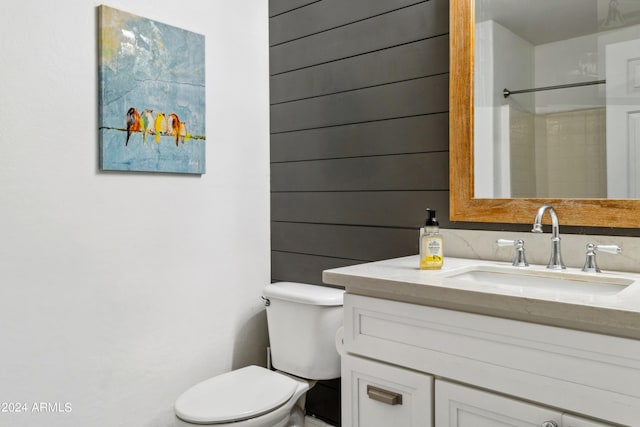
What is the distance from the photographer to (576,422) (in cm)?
98

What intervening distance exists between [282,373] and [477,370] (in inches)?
43.0

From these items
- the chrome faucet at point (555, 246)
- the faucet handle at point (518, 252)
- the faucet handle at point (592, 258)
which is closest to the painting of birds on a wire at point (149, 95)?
the faucet handle at point (518, 252)

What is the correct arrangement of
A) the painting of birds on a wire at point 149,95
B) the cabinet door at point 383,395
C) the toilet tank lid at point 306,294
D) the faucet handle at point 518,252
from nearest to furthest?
the cabinet door at point 383,395 < the faucet handle at point 518,252 < the painting of birds on a wire at point 149,95 < the toilet tank lid at point 306,294

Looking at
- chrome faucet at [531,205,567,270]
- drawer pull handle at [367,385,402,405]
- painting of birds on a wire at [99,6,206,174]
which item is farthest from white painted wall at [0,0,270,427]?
chrome faucet at [531,205,567,270]

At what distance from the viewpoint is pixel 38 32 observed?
156 centimetres

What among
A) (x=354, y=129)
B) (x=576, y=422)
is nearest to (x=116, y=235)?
(x=354, y=129)

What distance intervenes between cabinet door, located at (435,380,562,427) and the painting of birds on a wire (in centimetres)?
129

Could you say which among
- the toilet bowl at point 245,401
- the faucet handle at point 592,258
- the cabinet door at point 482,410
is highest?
the faucet handle at point 592,258

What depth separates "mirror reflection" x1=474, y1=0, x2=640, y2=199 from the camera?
1377 mm

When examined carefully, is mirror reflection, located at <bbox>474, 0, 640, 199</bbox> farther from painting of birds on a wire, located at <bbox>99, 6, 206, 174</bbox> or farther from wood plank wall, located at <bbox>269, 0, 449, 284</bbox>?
painting of birds on a wire, located at <bbox>99, 6, 206, 174</bbox>

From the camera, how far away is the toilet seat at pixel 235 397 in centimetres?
155

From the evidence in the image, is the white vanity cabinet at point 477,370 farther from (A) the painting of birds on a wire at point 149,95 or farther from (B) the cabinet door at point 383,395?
(A) the painting of birds on a wire at point 149,95

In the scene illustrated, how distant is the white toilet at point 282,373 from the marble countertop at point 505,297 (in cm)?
50

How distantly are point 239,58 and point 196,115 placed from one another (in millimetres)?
390
